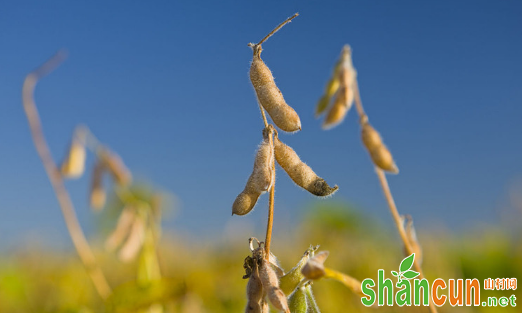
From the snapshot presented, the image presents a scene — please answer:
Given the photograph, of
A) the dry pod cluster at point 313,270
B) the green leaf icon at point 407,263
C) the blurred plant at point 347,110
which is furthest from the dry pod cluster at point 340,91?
the green leaf icon at point 407,263

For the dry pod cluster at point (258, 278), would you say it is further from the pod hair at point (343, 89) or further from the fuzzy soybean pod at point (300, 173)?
the pod hair at point (343, 89)

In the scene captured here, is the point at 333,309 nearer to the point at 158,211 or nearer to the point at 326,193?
the point at 158,211

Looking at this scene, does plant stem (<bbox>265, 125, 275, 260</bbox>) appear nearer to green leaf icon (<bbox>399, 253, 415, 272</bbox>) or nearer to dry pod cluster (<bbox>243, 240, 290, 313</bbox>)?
dry pod cluster (<bbox>243, 240, 290, 313</bbox>)

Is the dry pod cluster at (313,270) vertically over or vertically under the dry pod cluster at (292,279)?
under

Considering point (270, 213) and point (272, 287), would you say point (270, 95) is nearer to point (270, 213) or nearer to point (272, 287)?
point (270, 213)

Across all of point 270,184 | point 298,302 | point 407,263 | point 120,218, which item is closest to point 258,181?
point 270,184

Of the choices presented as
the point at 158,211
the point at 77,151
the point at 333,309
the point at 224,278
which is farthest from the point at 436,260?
the point at 77,151
